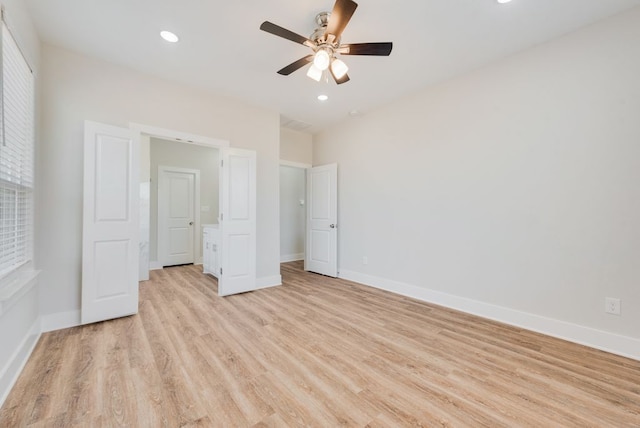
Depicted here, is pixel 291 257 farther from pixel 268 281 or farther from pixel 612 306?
pixel 612 306

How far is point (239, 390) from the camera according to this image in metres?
1.75

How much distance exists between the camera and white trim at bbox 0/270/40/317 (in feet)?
5.34

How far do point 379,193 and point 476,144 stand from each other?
1.50 metres

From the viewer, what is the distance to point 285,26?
241 cm

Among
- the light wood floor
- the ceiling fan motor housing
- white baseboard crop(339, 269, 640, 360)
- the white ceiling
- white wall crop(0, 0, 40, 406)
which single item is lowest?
the light wood floor

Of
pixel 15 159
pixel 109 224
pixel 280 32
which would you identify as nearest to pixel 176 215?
pixel 109 224

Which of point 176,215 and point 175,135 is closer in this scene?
point 175,135

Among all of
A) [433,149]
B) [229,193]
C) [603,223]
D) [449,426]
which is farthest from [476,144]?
[229,193]

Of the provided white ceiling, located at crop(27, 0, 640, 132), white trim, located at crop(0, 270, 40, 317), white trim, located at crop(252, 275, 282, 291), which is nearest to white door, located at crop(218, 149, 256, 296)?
white trim, located at crop(252, 275, 282, 291)

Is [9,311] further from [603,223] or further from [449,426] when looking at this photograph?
[603,223]

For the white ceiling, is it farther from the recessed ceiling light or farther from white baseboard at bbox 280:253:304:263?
white baseboard at bbox 280:253:304:263

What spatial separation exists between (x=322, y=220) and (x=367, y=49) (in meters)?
3.27

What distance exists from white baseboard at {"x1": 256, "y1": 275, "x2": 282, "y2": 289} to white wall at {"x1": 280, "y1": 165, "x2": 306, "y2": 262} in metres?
2.21

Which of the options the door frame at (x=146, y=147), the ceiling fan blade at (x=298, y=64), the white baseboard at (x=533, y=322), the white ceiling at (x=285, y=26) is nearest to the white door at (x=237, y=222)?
the door frame at (x=146, y=147)
